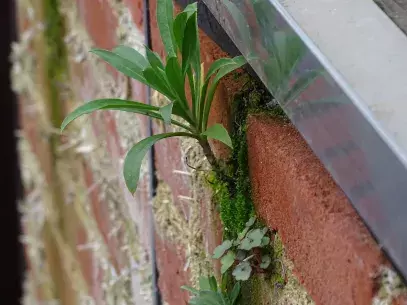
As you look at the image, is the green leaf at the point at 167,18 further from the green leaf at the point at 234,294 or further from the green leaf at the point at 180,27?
the green leaf at the point at 234,294

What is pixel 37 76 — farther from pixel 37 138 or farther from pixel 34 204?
pixel 34 204

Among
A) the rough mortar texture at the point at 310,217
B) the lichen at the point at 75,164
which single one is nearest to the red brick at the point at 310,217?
the rough mortar texture at the point at 310,217

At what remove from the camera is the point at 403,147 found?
0.41 m

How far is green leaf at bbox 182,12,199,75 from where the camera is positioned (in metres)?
0.67

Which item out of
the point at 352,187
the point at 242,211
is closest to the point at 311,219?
the point at 352,187

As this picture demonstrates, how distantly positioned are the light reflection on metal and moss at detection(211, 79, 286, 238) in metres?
0.10

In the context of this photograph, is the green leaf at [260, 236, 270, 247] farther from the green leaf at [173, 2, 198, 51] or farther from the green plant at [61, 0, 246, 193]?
the green leaf at [173, 2, 198, 51]

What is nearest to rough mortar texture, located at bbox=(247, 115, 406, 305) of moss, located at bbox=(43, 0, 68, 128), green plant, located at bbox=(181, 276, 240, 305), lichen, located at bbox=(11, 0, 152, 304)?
green plant, located at bbox=(181, 276, 240, 305)

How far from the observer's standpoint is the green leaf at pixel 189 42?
0.67 meters

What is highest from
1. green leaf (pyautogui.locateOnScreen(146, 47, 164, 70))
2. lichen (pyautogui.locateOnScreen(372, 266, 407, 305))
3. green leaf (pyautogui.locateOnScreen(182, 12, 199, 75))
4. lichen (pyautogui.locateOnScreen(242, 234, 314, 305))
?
green leaf (pyautogui.locateOnScreen(146, 47, 164, 70))

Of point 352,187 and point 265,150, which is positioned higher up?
point 265,150

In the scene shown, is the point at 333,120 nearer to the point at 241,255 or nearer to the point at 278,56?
the point at 278,56

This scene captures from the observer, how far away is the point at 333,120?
0.49 m

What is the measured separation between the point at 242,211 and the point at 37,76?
1706mm
